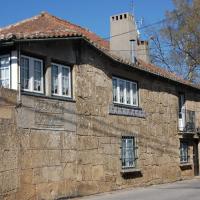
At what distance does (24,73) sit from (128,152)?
Result: 691 cm

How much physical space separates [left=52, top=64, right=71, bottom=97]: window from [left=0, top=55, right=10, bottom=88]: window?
203cm

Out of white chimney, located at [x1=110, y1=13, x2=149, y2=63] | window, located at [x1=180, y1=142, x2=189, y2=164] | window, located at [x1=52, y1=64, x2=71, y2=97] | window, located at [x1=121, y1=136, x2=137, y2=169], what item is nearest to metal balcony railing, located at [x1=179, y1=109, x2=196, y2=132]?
window, located at [x1=180, y1=142, x2=189, y2=164]

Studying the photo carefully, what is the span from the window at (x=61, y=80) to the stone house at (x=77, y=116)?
0.03 m

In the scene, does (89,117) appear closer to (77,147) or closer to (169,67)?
(77,147)

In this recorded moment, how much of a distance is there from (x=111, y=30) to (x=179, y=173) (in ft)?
25.9

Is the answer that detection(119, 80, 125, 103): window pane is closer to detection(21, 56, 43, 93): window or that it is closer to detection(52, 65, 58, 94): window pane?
detection(52, 65, 58, 94): window pane

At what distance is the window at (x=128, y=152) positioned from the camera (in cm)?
2055

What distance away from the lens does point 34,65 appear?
16234mm

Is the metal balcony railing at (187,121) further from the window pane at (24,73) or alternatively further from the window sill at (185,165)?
the window pane at (24,73)

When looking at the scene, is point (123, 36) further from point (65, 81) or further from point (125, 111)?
point (65, 81)

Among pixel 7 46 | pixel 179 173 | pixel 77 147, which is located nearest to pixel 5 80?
pixel 7 46

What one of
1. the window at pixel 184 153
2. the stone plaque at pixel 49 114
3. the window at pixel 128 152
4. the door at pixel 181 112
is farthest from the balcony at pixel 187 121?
the stone plaque at pixel 49 114

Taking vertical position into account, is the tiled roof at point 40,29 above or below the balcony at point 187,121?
above

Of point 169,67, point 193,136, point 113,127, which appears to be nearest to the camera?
point 113,127
